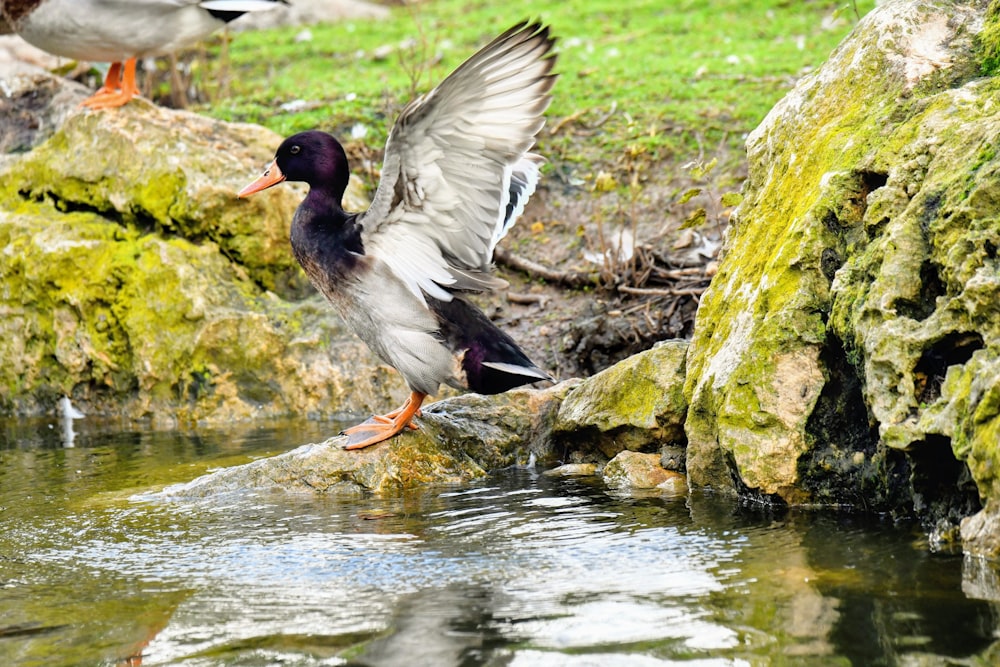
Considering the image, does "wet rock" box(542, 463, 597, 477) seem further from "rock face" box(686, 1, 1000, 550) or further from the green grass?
the green grass

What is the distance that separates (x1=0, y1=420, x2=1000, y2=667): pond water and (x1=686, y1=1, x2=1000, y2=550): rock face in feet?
0.87

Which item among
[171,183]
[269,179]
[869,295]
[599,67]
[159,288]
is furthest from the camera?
[599,67]

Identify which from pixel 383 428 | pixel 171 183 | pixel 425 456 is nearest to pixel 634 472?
pixel 425 456

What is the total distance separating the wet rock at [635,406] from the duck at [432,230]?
292 mm

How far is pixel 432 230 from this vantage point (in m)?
5.84

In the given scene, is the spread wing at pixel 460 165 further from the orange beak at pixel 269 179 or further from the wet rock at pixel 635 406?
the orange beak at pixel 269 179

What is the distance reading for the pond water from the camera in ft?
11.5

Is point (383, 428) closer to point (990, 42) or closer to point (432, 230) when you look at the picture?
point (432, 230)

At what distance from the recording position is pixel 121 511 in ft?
18.5

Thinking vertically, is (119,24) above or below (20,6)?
below

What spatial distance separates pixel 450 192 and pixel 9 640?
9.01ft

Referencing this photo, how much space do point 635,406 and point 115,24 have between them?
4666 mm

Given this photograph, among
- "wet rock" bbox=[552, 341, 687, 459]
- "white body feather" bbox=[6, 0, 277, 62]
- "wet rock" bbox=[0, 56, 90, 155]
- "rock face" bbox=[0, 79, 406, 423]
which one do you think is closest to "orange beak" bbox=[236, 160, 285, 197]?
"rock face" bbox=[0, 79, 406, 423]

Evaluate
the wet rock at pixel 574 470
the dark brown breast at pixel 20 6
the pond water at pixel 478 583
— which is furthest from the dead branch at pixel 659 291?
the dark brown breast at pixel 20 6
